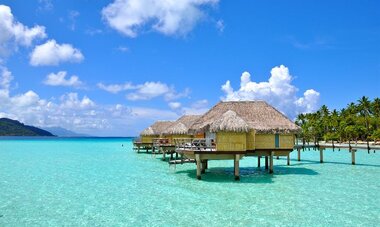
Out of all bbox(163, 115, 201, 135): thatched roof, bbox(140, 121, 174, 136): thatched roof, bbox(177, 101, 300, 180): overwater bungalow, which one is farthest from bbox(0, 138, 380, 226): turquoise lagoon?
bbox(140, 121, 174, 136): thatched roof

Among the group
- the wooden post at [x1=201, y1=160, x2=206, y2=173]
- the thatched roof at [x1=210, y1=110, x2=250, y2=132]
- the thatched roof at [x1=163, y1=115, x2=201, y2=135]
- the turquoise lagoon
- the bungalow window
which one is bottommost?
the turquoise lagoon

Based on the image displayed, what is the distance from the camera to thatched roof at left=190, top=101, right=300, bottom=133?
22244 mm

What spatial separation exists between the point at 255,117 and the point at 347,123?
46.6 metres

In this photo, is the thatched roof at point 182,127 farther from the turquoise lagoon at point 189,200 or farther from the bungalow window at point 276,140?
the bungalow window at point 276,140

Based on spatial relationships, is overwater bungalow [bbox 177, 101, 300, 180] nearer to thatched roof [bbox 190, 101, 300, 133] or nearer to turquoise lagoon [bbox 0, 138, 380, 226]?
thatched roof [bbox 190, 101, 300, 133]

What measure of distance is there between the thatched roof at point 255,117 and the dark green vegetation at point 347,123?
37.6 m

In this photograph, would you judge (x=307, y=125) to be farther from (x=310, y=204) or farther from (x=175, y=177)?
(x=310, y=204)

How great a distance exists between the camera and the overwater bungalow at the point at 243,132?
19.0m

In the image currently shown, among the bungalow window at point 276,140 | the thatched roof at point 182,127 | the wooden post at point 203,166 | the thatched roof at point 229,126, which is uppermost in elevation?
the thatched roof at point 182,127

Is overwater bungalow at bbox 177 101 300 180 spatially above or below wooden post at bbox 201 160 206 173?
above

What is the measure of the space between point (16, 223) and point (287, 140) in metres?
17.1

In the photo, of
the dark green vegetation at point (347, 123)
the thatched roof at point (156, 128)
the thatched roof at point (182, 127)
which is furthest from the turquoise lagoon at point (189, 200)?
the dark green vegetation at point (347, 123)

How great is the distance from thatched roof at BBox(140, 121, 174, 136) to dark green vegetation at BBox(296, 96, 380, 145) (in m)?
26.8

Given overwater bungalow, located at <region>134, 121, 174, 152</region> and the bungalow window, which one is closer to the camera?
the bungalow window
